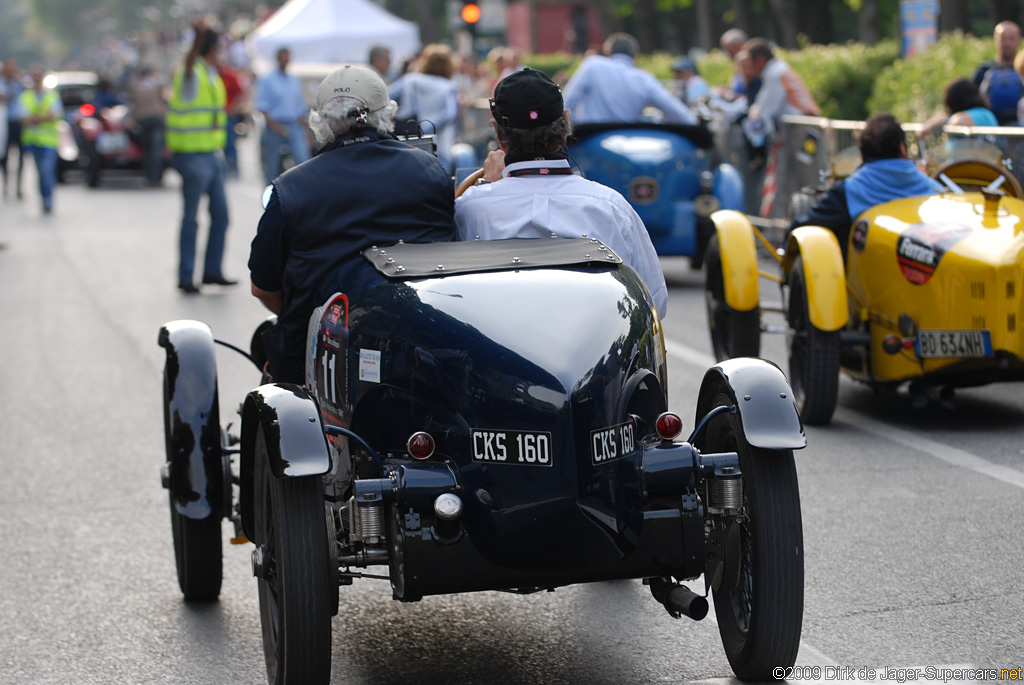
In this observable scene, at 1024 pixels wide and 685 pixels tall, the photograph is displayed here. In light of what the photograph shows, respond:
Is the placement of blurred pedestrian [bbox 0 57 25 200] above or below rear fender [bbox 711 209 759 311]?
below

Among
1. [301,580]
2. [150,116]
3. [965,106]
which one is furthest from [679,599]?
[150,116]

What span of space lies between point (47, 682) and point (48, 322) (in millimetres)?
8074

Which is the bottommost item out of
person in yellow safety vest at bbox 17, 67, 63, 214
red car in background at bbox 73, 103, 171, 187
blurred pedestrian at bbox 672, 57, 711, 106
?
red car in background at bbox 73, 103, 171, 187

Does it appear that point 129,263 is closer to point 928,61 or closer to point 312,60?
point 928,61

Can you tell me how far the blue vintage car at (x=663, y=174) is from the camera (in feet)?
39.6

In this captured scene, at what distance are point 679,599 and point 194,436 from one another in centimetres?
172

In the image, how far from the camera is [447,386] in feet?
11.9

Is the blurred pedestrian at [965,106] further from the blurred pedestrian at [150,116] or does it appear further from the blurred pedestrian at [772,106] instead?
the blurred pedestrian at [150,116]

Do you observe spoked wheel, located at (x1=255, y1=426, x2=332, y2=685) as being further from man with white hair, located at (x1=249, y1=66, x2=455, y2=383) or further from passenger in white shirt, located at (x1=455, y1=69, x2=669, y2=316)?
passenger in white shirt, located at (x1=455, y1=69, x2=669, y2=316)

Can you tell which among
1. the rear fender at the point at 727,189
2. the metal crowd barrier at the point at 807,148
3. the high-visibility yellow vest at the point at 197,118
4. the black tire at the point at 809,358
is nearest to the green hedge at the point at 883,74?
the metal crowd barrier at the point at 807,148

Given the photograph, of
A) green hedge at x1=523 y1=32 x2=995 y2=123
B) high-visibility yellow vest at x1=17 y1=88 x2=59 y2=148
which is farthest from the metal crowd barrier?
high-visibility yellow vest at x1=17 y1=88 x2=59 y2=148

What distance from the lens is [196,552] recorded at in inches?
192

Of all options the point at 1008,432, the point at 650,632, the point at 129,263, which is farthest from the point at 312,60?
the point at 650,632

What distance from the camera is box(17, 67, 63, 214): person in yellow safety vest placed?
21.2 m
